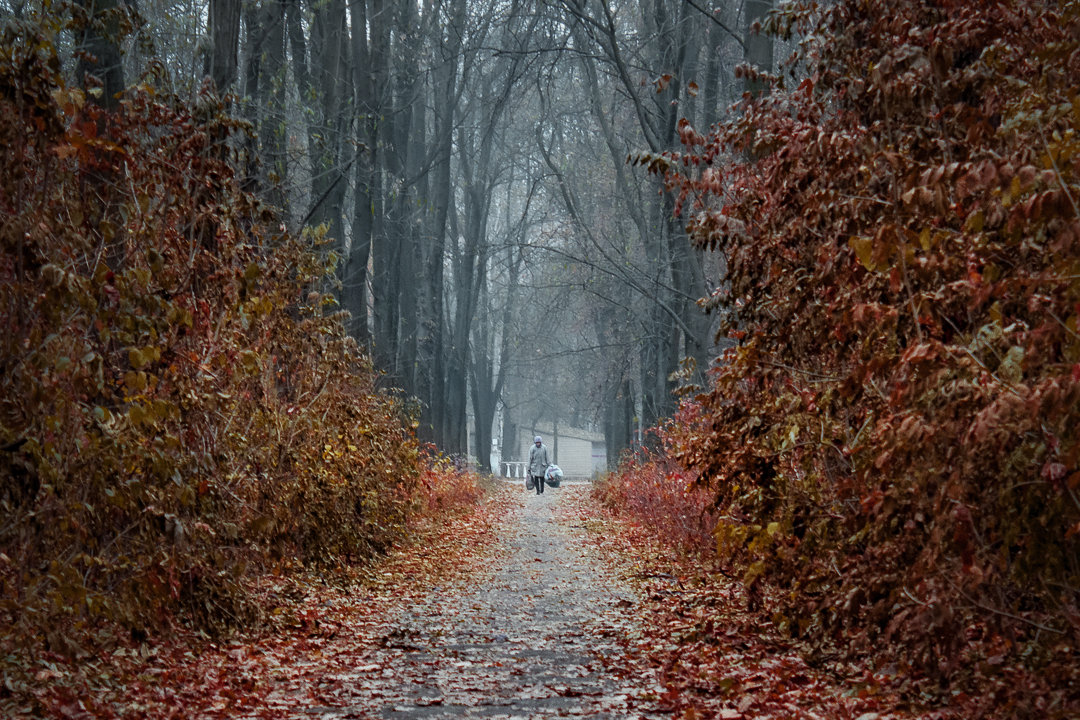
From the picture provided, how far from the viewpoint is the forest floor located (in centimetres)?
564

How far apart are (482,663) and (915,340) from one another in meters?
3.84

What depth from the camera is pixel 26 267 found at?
17.7 ft

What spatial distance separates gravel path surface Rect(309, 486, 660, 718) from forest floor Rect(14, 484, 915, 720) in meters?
0.02

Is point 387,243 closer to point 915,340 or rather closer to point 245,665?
point 245,665

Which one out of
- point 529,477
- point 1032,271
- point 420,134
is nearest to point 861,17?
point 1032,271

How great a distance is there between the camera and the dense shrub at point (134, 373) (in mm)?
5340

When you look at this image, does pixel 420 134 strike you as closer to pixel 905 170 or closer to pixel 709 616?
pixel 709 616

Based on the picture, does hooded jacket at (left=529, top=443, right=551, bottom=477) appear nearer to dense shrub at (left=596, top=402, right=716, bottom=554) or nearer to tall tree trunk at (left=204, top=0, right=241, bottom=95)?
dense shrub at (left=596, top=402, right=716, bottom=554)

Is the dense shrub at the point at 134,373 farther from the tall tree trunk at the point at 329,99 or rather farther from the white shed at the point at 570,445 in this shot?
the white shed at the point at 570,445

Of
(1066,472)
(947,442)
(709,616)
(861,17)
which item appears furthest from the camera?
(709,616)

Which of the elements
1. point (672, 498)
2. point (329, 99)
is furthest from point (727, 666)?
point (329, 99)

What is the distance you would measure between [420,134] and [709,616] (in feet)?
59.9

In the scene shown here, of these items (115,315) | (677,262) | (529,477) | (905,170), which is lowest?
(529,477)

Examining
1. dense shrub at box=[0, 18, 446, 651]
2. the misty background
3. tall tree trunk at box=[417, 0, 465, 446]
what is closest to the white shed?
the misty background
